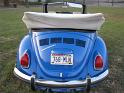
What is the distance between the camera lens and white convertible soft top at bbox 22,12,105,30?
225 inches

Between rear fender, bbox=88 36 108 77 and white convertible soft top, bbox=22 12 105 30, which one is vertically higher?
white convertible soft top, bbox=22 12 105 30

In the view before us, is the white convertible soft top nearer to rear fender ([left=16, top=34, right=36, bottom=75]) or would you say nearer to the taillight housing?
rear fender ([left=16, top=34, right=36, bottom=75])

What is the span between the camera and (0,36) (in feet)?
40.7

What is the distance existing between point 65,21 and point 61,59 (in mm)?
726

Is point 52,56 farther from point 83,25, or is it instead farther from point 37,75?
point 83,25

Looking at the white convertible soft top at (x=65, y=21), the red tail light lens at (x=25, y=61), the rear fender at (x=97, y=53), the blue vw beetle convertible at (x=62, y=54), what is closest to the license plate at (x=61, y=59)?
the blue vw beetle convertible at (x=62, y=54)

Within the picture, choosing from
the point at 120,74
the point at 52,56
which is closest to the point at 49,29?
the point at 52,56

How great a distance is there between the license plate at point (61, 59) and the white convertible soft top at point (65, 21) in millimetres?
613

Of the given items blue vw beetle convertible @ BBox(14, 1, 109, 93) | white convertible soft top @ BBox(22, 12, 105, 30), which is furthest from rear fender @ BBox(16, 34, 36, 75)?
white convertible soft top @ BBox(22, 12, 105, 30)

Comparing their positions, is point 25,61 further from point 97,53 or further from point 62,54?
point 97,53

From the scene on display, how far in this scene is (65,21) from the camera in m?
5.71

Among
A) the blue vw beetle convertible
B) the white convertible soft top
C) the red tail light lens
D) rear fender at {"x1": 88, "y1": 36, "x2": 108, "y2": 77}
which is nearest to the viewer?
the blue vw beetle convertible

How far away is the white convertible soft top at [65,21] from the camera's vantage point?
5711 millimetres

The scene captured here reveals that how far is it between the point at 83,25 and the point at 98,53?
1.77 feet
